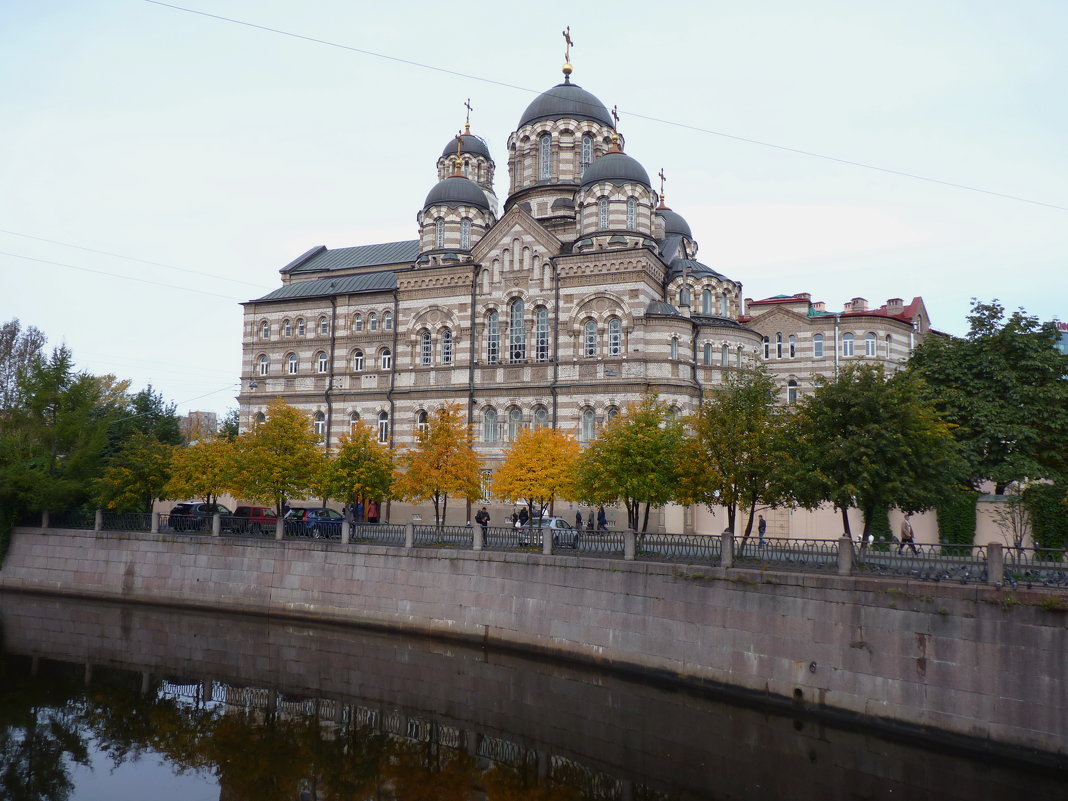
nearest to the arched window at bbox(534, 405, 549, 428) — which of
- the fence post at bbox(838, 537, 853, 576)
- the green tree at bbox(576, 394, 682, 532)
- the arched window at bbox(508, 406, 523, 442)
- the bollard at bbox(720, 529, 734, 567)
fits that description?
the arched window at bbox(508, 406, 523, 442)

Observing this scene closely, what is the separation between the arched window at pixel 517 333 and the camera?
41281 millimetres

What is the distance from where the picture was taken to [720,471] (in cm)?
2505

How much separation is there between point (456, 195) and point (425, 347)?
8.91 metres

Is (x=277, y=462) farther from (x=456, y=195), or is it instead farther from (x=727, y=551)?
(x=456, y=195)

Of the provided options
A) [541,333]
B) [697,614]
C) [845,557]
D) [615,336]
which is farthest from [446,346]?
[845,557]

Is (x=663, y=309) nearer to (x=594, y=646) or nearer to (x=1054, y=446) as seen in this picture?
(x=1054, y=446)

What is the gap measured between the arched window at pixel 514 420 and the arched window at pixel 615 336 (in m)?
5.57

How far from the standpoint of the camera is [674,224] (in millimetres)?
48469

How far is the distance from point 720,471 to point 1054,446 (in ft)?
48.2

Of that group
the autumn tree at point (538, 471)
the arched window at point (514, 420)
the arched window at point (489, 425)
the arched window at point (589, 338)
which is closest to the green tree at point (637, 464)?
the autumn tree at point (538, 471)

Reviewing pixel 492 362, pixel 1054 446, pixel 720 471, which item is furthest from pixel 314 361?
pixel 1054 446

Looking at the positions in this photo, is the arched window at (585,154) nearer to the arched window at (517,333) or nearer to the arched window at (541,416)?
the arched window at (517,333)

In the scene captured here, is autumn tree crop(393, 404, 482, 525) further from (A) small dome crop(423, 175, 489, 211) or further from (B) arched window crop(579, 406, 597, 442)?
(A) small dome crop(423, 175, 489, 211)

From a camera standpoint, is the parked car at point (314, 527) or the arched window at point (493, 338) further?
the arched window at point (493, 338)
